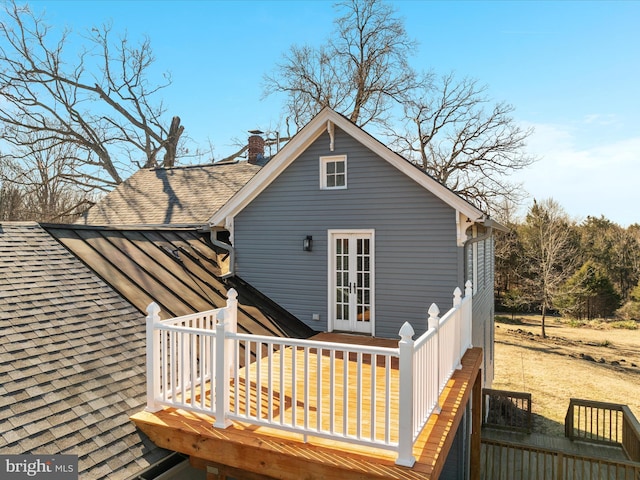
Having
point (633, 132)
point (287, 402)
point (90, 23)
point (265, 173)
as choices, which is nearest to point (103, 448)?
point (287, 402)

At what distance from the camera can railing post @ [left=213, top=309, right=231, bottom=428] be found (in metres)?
3.85

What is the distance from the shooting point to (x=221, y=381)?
3.87m

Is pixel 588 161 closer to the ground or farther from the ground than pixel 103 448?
farther from the ground

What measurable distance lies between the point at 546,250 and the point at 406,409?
24142mm

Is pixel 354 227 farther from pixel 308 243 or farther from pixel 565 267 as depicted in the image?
pixel 565 267

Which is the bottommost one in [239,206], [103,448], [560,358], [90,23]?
[560,358]

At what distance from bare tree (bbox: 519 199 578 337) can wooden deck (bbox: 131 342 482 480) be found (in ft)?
73.4

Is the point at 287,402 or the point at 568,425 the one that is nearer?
the point at 287,402

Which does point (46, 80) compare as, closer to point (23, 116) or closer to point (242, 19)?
point (23, 116)

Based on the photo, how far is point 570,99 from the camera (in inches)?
471

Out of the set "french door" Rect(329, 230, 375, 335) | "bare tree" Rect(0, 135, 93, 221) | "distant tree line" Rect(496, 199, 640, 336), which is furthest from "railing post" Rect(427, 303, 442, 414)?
"distant tree line" Rect(496, 199, 640, 336)

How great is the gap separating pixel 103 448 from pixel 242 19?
15.6m

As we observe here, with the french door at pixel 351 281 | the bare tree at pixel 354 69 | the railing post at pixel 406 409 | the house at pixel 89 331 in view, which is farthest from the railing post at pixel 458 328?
the bare tree at pixel 354 69

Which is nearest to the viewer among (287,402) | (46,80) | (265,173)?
(287,402)
